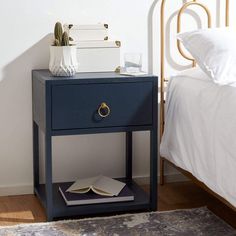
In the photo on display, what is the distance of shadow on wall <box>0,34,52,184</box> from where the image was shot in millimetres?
2881

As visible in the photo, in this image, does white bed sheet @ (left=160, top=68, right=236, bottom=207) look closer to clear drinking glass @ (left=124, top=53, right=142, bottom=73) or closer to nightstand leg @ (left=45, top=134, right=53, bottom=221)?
clear drinking glass @ (left=124, top=53, right=142, bottom=73)

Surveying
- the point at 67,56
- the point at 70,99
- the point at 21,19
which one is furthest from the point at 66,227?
the point at 21,19

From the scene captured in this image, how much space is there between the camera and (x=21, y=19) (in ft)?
9.34

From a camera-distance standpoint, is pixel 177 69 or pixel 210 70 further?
pixel 177 69

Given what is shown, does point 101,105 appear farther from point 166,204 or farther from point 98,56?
point 166,204

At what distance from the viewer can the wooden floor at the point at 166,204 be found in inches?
104

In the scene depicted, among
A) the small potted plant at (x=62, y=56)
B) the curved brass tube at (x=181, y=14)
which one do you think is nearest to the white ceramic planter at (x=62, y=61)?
the small potted plant at (x=62, y=56)

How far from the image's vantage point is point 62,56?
2.60 metres

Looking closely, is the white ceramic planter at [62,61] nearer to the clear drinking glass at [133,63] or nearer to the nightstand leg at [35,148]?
the clear drinking glass at [133,63]

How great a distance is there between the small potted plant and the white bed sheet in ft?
1.60

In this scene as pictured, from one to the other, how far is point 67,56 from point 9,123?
51cm

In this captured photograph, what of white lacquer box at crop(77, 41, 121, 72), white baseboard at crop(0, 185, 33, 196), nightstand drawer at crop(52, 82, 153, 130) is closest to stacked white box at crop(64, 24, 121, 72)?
white lacquer box at crop(77, 41, 121, 72)

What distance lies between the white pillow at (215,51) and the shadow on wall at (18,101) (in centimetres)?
70

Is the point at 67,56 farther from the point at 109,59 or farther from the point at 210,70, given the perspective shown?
the point at 210,70
